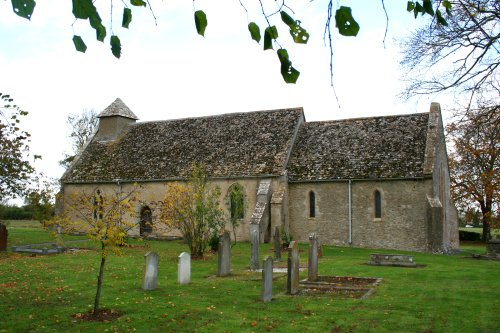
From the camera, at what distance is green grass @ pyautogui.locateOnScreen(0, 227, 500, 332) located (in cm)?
1018

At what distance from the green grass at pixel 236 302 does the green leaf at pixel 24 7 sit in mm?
8079

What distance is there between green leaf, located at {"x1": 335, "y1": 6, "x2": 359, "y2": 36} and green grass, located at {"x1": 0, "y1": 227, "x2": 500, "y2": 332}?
Answer: 7637 millimetres

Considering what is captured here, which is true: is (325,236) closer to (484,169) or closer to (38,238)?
(38,238)

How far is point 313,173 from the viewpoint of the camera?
31.2 meters

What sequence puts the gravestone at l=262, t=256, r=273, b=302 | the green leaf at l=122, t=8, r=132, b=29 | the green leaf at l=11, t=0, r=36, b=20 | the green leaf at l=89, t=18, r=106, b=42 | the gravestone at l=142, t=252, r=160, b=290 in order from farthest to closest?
the gravestone at l=142, t=252, r=160, b=290, the gravestone at l=262, t=256, r=273, b=302, the green leaf at l=122, t=8, r=132, b=29, the green leaf at l=89, t=18, r=106, b=42, the green leaf at l=11, t=0, r=36, b=20

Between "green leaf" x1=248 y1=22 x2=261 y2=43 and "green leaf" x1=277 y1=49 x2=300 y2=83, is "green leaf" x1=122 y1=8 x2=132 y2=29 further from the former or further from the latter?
"green leaf" x1=277 y1=49 x2=300 y2=83

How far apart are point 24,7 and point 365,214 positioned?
28.4 meters

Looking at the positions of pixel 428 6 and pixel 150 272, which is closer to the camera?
pixel 428 6

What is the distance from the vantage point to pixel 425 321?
416 inches

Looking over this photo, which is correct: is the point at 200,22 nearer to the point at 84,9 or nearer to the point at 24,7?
the point at 84,9

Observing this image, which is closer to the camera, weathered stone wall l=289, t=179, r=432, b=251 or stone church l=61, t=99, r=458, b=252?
weathered stone wall l=289, t=179, r=432, b=251

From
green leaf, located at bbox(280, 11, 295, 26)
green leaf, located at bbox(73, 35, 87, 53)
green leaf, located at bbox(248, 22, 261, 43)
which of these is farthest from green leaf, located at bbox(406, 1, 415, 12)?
green leaf, located at bbox(73, 35, 87, 53)

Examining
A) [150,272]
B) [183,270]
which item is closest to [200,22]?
[150,272]

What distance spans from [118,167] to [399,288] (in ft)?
88.5
